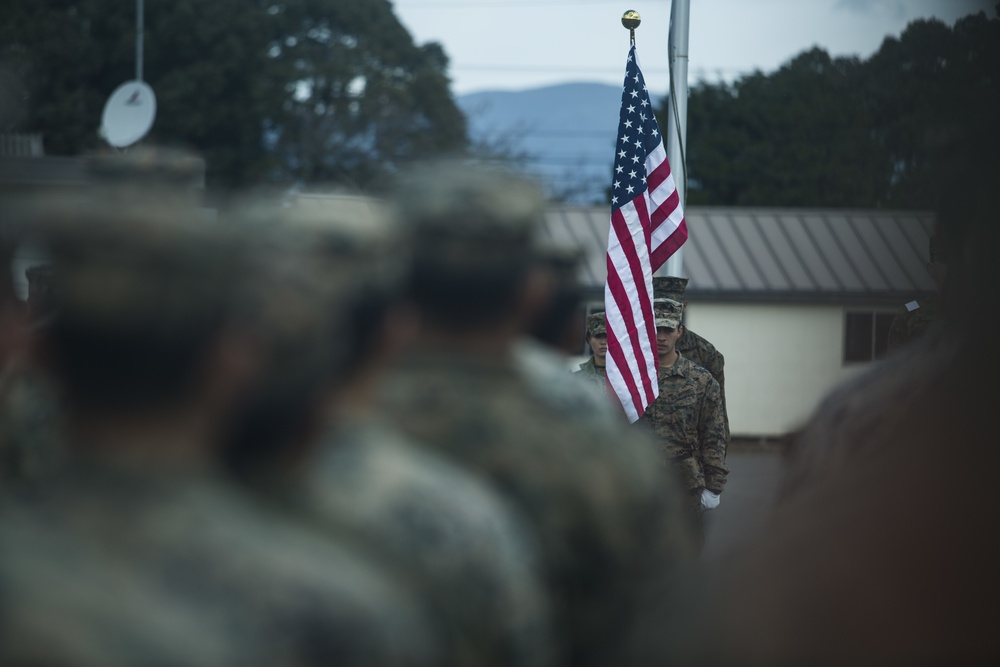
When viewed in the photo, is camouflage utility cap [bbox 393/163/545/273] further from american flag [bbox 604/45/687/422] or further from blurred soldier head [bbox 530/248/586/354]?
american flag [bbox 604/45/687/422]

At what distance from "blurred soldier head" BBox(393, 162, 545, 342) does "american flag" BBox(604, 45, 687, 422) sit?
4313 mm

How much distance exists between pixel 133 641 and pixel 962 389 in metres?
0.84

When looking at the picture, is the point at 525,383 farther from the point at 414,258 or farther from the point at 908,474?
the point at 908,474

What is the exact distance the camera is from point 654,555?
2934mm

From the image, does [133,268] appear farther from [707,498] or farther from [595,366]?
[595,366]

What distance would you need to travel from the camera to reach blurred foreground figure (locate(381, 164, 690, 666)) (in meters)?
2.61

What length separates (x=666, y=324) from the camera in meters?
7.46

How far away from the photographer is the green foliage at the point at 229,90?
107ft

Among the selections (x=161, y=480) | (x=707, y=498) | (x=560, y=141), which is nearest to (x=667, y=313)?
(x=707, y=498)

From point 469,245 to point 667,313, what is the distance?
16.7 ft

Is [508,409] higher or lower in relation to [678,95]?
lower

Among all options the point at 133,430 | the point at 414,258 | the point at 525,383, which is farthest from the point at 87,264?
the point at 525,383

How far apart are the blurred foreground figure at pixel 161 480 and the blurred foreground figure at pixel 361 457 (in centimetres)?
21

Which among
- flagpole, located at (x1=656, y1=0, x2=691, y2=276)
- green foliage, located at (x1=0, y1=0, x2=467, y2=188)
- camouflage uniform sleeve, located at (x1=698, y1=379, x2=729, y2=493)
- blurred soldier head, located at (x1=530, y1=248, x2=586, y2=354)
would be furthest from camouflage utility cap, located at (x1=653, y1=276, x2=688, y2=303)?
green foliage, located at (x1=0, y1=0, x2=467, y2=188)
